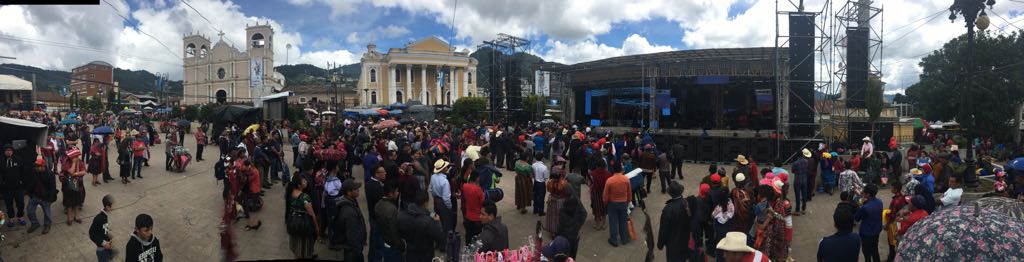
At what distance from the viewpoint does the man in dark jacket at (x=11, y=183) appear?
6.57 metres

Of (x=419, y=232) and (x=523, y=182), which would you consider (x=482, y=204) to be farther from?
(x=523, y=182)

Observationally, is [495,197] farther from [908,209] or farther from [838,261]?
[908,209]

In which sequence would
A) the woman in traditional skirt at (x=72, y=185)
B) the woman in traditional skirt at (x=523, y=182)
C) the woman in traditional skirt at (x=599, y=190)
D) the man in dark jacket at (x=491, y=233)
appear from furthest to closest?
the woman in traditional skirt at (x=523, y=182)
the woman in traditional skirt at (x=599, y=190)
the woman in traditional skirt at (x=72, y=185)
the man in dark jacket at (x=491, y=233)

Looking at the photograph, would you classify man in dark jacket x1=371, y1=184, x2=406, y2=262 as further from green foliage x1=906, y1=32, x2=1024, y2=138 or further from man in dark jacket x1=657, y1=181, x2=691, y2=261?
green foliage x1=906, y1=32, x2=1024, y2=138

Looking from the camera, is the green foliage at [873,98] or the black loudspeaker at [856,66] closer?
the black loudspeaker at [856,66]

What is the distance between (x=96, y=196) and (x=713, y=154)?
1600cm

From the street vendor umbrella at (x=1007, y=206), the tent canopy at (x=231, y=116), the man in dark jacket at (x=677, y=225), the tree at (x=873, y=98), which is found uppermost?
the tree at (x=873, y=98)

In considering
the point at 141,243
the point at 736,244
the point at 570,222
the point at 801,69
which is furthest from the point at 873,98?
the point at 141,243

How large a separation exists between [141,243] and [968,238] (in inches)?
215

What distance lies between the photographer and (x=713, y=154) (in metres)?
15.7

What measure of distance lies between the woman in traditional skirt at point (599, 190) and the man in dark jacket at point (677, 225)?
1.93 m

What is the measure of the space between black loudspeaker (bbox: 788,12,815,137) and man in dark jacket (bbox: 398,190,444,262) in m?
14.0

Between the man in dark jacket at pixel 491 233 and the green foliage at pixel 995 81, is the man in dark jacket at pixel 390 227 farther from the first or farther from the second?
the green foliage at pixel 995 81

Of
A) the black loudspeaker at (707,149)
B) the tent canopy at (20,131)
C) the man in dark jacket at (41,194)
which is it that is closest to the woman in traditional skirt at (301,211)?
the man in dark jacket at (41,194)
